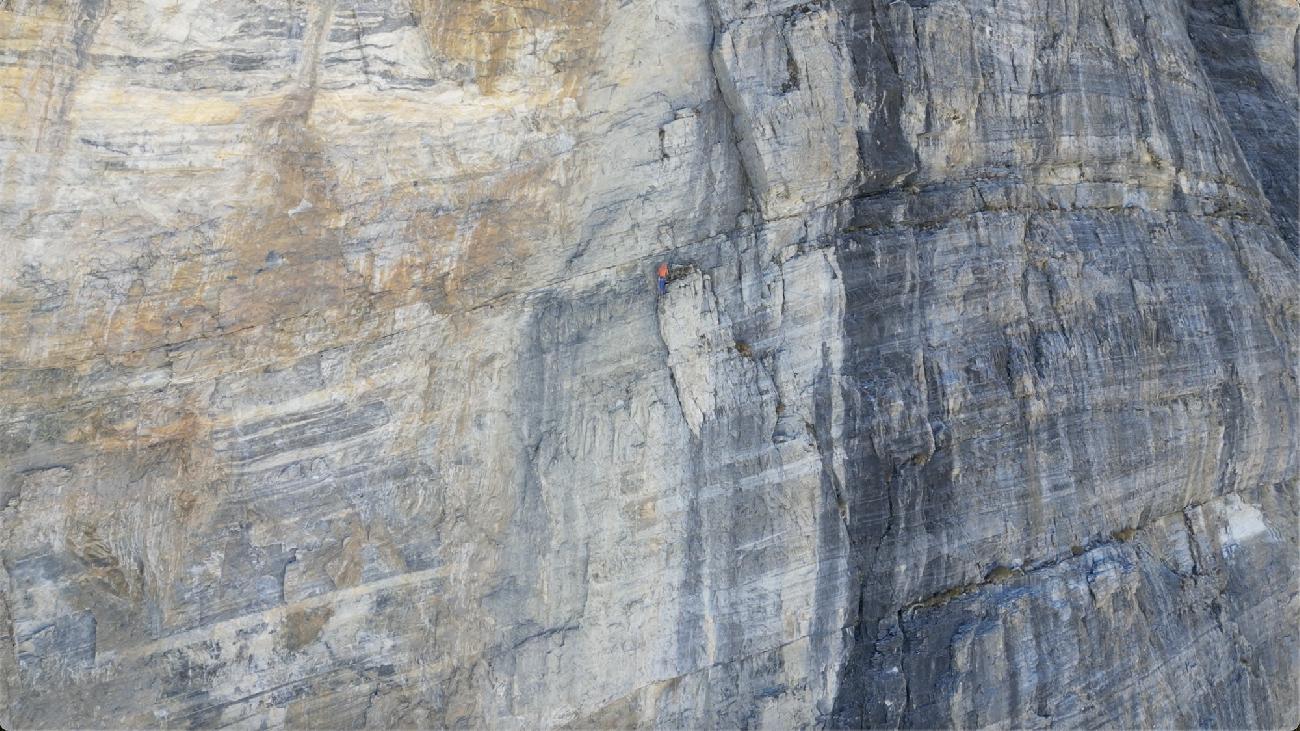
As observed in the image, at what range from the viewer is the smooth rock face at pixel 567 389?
33.6ft

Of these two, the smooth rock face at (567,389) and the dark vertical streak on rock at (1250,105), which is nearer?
the smooth rock face at (567,389)

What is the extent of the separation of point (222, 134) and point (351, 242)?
180cm

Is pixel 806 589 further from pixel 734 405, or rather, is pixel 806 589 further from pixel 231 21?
pixel 231 21

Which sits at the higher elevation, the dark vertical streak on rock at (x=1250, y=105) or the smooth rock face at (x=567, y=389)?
the dark vertical streak on rock at (x=1250, y=105)

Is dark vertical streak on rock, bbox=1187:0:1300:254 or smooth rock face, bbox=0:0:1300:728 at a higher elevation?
dark vertical streak on rock, bbox=1187:0:1300:254

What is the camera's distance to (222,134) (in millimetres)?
10281

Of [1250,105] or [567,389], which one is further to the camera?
[1250,105]

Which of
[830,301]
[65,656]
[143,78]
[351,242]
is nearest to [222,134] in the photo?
[143,78]

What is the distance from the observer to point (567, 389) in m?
11.0

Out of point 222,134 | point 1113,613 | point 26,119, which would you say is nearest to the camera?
point 26,119

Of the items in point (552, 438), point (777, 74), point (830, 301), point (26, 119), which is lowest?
point (552, 438)

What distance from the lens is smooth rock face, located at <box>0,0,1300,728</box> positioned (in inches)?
403

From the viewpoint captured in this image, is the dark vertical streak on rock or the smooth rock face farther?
the dark vertical streak on rock

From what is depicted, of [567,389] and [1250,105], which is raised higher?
[1250,105]
